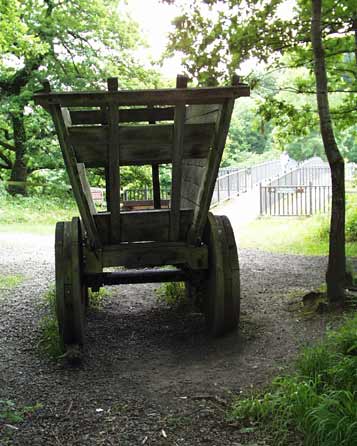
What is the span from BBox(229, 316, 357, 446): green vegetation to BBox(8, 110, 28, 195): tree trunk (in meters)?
21.8

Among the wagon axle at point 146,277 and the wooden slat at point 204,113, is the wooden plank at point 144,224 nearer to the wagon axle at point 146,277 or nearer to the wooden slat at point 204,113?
the wagon axle at point 146,277

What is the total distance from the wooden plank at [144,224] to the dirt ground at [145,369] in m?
1.12

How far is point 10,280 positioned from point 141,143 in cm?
586

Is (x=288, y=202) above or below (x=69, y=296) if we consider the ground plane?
above

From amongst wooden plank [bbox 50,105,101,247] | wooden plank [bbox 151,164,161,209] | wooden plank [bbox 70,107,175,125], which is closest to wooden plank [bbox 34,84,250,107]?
wooden plank [bbox 50,105,101,247]

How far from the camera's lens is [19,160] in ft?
86.5

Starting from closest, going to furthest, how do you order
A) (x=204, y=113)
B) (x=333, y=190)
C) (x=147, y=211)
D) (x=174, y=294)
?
(x=204, y=113), (x=147, y=211), (x=333, y=190), (x=174, y=294)

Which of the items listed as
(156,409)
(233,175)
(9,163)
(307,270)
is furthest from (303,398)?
(9,163)

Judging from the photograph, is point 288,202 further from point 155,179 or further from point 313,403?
point 313,403

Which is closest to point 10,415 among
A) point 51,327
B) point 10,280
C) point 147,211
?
point 51,327

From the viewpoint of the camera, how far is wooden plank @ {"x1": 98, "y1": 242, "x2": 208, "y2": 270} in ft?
18.9

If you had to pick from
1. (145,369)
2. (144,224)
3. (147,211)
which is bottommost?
(145,369)

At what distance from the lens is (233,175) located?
90.2 feet

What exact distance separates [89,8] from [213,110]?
62.8 feet
